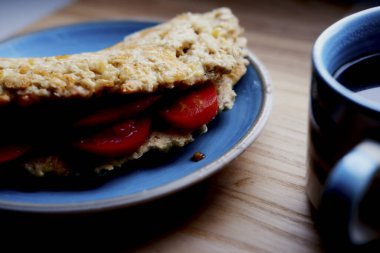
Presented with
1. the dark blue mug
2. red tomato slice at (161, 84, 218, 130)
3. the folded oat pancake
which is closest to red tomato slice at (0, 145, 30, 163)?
the folded oat pancake

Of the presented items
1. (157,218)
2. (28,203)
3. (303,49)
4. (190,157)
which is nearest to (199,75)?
(190,157)

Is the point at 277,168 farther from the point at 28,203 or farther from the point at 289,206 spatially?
the point at 28,203

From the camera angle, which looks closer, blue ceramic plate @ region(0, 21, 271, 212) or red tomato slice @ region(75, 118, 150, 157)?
blue ceramic plate @ region(0, 21, 271, 212)

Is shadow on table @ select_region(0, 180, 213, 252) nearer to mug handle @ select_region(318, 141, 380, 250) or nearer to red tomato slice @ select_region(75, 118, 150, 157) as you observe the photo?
red tomato slice @ select_region(75, 118, 150, 157)

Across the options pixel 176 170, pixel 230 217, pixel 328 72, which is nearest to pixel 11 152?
pixel 176 170

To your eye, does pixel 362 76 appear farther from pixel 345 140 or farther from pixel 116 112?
pixel 116 112

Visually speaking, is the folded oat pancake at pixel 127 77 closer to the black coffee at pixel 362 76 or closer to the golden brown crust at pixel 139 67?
the golden brown crust at pixel 139 67
